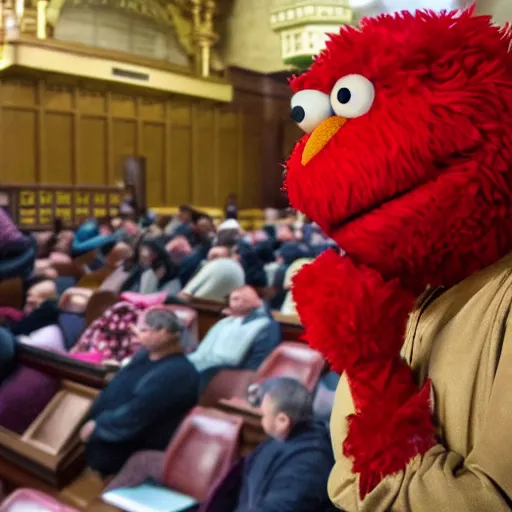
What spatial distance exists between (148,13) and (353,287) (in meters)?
7.25

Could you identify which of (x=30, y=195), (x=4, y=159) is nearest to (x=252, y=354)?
(x=30, y=195)

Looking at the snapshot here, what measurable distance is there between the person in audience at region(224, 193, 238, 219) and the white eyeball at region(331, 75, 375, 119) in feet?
19.2

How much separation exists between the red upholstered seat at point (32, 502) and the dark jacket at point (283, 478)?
505mm

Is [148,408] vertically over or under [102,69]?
under

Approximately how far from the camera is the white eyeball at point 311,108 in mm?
711

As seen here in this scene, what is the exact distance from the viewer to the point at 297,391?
6.09ft

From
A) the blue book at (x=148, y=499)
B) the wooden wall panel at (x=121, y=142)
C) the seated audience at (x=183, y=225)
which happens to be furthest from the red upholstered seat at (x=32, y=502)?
the wooden wall panel at (x=121, y=142)

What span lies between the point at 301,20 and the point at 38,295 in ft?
6.51

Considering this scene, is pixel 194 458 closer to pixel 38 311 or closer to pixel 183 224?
pixel 38 311

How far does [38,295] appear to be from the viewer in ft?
12.3

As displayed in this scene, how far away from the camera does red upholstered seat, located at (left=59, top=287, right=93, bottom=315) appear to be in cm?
384

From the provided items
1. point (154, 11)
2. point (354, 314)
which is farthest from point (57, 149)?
point (354, 314)

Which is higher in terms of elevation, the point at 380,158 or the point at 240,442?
the point at 380,158

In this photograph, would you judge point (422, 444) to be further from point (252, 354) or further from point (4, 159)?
point (4, 159)
